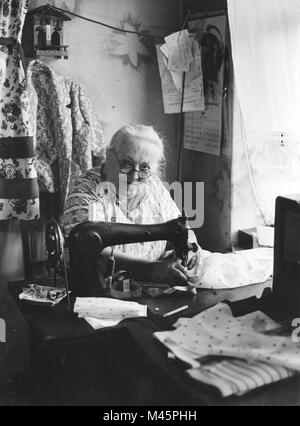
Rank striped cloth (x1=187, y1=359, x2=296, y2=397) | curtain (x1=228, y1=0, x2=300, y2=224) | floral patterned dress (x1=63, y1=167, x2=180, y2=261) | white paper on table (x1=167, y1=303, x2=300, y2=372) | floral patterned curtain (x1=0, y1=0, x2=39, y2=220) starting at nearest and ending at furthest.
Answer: striped cloth (x1=187, y1=359, x2=296, y2=397)
white paper on table (x1=167, y1=303, x2=300, y2=372)
floral patterned dress (x1=63, y1=167, x2=180, y2=261)
curtain (x1=228, y1=0, x2=300, y2=224)
floral patterned curtain (x1=0, y1=0, x2=39, y2=220)

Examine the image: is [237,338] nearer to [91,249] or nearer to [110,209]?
[91,249]

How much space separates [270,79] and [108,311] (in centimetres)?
171

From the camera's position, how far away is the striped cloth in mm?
1206

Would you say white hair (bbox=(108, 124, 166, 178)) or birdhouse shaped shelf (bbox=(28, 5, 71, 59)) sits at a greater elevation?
birdhouse shaped shelf (bbox=(28, 5, 71, 59))

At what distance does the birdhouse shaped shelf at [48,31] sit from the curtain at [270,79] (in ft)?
3.48

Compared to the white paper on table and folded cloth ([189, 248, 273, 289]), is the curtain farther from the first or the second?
the white paper on table

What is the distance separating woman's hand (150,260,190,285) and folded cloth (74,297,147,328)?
26 centimetres

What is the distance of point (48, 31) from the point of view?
10.2ft

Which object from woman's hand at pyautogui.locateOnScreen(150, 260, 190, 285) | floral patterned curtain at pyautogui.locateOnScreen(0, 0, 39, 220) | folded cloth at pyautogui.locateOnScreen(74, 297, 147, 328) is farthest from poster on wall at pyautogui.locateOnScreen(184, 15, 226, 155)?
folded cloth at pyautogui.locateOnScreen(74, 297, 147, 328)

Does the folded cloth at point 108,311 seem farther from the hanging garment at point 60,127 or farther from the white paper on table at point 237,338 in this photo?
the hanging garment at point 60,127

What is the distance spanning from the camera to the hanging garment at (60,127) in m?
3.15

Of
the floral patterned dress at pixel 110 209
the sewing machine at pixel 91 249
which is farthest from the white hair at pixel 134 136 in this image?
the sewing machine at pixel 91 249

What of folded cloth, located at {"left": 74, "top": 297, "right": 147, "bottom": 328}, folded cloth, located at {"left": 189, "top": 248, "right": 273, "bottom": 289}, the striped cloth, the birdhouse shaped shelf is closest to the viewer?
the striped cloth

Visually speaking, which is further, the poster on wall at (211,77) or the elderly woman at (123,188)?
the poster on wall at (211,77)
